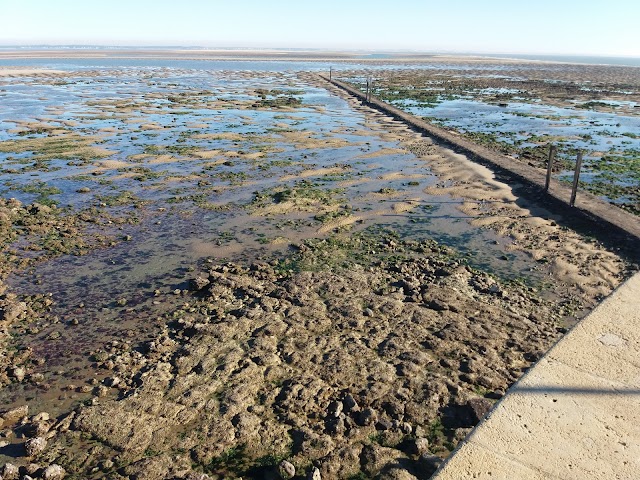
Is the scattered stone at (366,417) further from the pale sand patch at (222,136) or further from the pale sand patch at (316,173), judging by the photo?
the pale sand patch at (222,136)

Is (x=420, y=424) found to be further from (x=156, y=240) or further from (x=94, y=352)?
(x=156, y=240)

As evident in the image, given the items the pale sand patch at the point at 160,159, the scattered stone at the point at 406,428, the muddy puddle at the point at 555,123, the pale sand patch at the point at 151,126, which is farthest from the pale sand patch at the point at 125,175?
the muddy puddle at the point at 555,123

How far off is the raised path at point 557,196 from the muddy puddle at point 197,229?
802mm

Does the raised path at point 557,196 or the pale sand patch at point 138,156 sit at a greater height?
the pale sand patch at point 138,156

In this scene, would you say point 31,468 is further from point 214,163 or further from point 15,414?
point 214,163

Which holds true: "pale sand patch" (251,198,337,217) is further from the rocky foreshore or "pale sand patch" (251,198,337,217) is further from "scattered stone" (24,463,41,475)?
"scattered stone" (24,463,41,475)

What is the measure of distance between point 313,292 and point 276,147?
1511 centimetres

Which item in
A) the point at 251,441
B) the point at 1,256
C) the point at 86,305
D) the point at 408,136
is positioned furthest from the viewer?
the point at 408,136

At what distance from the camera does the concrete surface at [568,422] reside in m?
5.33

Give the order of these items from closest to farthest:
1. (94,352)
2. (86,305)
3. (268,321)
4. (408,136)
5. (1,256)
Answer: (94,352)
(268,321)
(86,305)
(1,256)
(408,136)

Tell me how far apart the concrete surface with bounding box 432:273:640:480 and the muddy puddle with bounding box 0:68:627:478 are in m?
1.13

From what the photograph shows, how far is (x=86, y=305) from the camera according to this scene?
978 cm

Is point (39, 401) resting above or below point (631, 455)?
below

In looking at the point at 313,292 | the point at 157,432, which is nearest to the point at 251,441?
the point at 157,432
